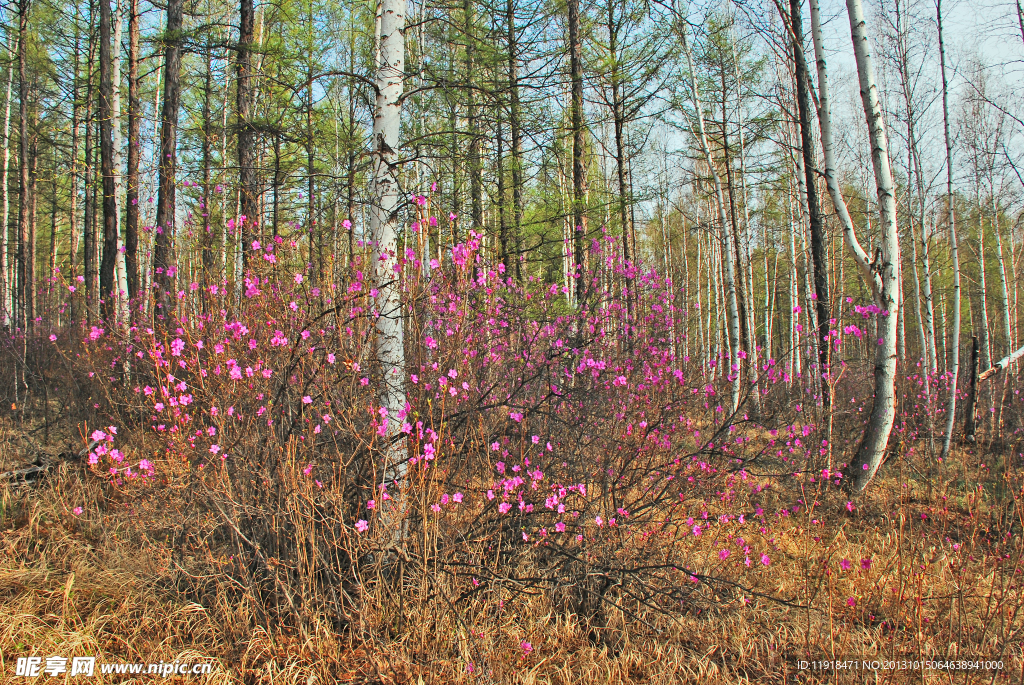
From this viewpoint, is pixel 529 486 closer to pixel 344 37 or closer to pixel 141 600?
pixel 141 600

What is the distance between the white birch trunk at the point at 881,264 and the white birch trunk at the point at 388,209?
380 centimetres

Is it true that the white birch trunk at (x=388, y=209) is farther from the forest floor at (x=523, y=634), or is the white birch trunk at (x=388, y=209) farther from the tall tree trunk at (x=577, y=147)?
the tall tree trunk at (x=577, y=147)

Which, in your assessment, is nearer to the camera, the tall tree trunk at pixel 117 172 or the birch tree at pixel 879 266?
the birch tree at pixel 879 266

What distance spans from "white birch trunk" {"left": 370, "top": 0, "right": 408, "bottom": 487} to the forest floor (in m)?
0.96

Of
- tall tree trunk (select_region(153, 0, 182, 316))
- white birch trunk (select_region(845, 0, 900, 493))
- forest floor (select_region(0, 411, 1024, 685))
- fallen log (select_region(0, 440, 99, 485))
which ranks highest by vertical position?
tall tree trunk (select_region(153, 0, 182, 316))

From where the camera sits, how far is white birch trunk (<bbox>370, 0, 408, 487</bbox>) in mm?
2861

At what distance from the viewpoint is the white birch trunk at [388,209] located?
Result: 9.39ft

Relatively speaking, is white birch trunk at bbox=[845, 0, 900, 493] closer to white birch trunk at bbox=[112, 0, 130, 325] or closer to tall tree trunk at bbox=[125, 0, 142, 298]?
tall tree trunk at bbox=[125, 0, 142, 298]

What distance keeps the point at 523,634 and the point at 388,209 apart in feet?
7.61

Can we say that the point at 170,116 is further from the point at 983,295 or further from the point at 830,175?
the point at 983,295

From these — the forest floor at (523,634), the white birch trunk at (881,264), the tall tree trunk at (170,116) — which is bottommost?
the forest floor at (523,634)

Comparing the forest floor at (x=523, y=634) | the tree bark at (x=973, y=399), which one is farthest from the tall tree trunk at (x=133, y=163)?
the tree bark at (x=973, y=399)

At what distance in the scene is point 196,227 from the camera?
4.74 meters

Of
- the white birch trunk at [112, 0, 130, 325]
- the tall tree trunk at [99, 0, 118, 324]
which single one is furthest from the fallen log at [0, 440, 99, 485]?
the tall tree trunk at [99, 0, 118, 324]
